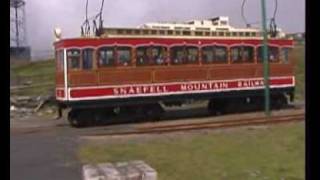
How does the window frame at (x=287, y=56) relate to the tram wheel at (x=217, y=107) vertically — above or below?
above

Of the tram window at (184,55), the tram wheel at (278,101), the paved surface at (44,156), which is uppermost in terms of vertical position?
the tram window at (184,55)

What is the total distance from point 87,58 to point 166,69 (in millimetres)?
2933

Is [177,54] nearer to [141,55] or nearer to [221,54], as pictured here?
[141,55]

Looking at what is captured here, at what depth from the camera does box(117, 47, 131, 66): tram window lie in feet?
60.0

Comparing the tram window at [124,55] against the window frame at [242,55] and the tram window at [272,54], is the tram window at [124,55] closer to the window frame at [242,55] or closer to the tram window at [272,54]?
the window frame at [242,55]

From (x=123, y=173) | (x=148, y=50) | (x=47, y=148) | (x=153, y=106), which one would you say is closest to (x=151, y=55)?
(x=148, y=50)

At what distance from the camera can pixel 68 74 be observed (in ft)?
58.3

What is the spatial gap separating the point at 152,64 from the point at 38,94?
14.7 metres

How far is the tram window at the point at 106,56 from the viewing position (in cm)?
1805

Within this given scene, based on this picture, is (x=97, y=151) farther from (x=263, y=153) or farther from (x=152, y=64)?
(x=152, y=64)

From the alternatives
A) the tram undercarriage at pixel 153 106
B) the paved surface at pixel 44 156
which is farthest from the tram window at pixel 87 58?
the paved surface at pixel 44 156

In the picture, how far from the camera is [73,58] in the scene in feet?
58.7

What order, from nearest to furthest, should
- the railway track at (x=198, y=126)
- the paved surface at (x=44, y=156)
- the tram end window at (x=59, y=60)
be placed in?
the paved surface at (x=44, y=156) < the railway track at (x=198, y=126) < the tram end window at (x=59, y=60)

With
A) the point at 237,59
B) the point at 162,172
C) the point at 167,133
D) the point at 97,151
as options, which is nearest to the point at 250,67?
the point at 237,59
